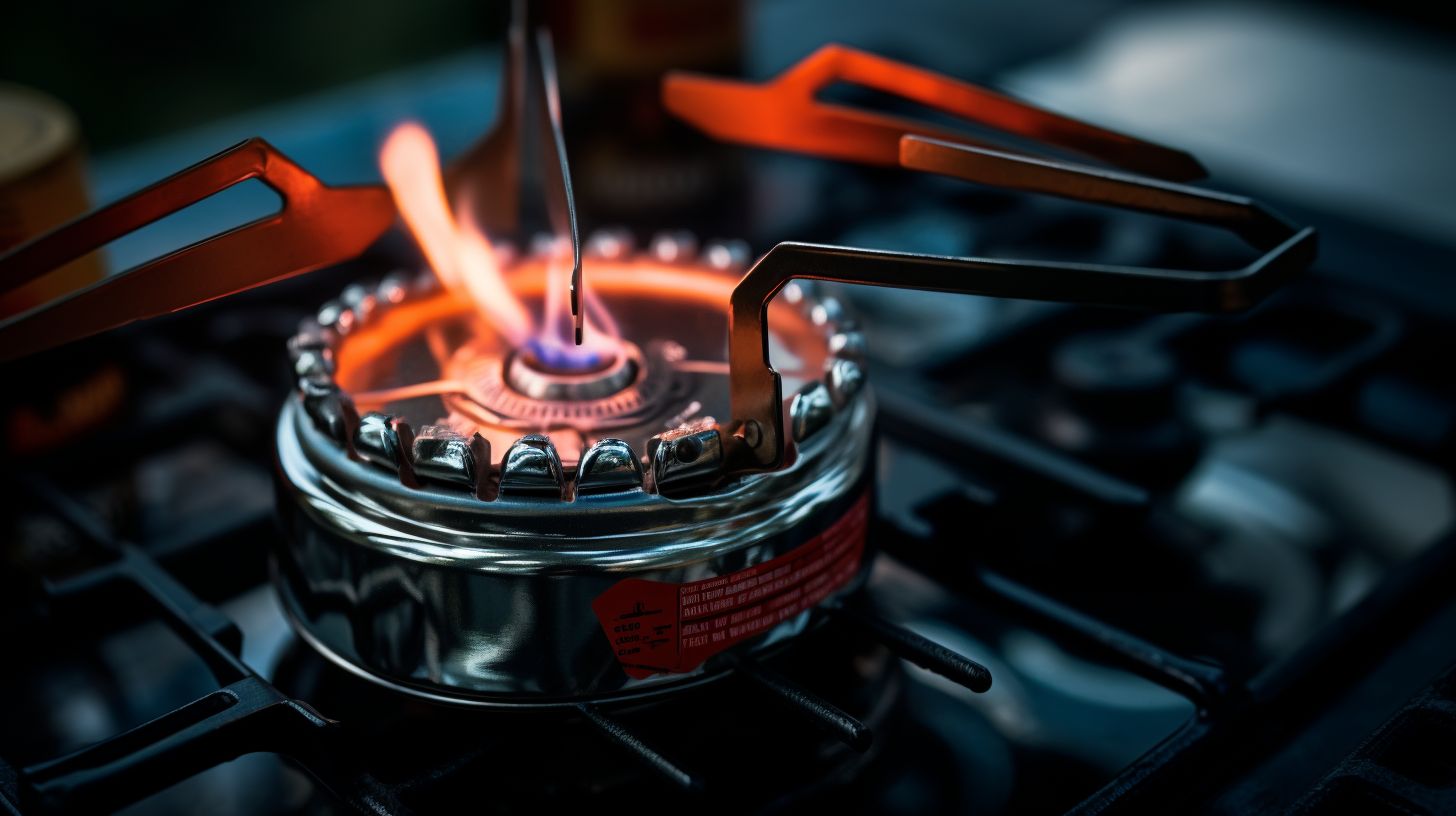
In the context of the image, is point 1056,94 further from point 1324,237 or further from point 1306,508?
point 1306,508

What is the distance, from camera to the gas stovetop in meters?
0.39

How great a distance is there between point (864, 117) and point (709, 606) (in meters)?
0.20

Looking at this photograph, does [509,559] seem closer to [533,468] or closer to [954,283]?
[533,468]

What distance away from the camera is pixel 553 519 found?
1.23 feet

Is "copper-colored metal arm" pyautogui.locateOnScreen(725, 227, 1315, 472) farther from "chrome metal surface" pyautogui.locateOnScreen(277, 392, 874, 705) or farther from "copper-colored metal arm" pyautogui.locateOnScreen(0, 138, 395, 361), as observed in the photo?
"copper-colored metal arm" pyautogui.locateOnScreen(0, 138, 395, 361)

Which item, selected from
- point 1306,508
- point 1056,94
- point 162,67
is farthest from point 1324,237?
point 162,67

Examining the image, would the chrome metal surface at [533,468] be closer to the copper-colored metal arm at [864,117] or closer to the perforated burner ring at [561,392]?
the perforated burner ring at [561,392]

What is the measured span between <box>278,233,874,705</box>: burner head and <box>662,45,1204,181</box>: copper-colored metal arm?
0.08 meters

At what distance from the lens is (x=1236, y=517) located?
0.62m

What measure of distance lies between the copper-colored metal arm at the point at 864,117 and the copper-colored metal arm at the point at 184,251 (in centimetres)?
15

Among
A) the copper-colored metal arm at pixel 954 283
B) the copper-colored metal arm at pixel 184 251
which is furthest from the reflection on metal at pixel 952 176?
the copper-colored metal arm at pixel 184 251

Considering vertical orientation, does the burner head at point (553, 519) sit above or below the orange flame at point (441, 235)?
below

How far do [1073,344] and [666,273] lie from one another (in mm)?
209

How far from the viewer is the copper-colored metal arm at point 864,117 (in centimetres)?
45
